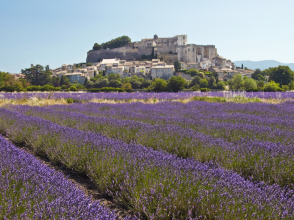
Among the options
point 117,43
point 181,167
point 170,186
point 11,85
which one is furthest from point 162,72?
point 170,186

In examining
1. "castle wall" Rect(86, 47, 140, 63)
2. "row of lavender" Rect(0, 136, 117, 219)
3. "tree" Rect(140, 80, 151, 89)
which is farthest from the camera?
"castle wall" Rect(86, 47, 140, 63)

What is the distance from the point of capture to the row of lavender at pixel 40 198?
1593 mm

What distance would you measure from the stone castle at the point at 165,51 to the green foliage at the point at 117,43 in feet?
29.0

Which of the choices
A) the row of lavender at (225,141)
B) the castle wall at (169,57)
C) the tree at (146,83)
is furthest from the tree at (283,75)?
the row of lavender at (225,141)

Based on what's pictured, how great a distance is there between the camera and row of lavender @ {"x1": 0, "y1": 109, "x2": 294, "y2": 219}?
71.7 inches

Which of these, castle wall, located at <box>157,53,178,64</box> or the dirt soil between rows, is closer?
the dirt soil between rows

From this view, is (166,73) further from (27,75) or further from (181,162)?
(181,162)

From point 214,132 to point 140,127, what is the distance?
4.61 ft

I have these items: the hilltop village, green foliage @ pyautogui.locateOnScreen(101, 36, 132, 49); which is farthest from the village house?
green foliage @ pyautogui.locateOnScreen(101, 36, 132, 49)

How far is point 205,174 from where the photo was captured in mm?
2299

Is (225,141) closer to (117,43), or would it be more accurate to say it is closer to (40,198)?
(40,198)

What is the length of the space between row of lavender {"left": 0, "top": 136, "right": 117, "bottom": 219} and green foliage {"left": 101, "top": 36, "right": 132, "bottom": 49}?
99.6m

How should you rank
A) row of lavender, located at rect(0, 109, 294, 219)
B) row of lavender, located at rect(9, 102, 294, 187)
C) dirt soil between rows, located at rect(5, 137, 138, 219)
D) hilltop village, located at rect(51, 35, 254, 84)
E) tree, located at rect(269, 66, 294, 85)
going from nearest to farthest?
row of lavender, located at rect(0, 109, 294, 219) < dirt soil between rows, located at rect(5, 137, 138, 219) < row of lavender, located at rect(9, 102, 294, 187) < tree, located at rect(269, 66, 294, 85) < hilltop village, located at rect(51, 35, 254, 84)

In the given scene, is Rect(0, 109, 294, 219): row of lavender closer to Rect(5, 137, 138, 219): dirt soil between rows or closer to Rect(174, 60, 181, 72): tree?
Rect(5, 137, 138, 219): dirt soil between rows
